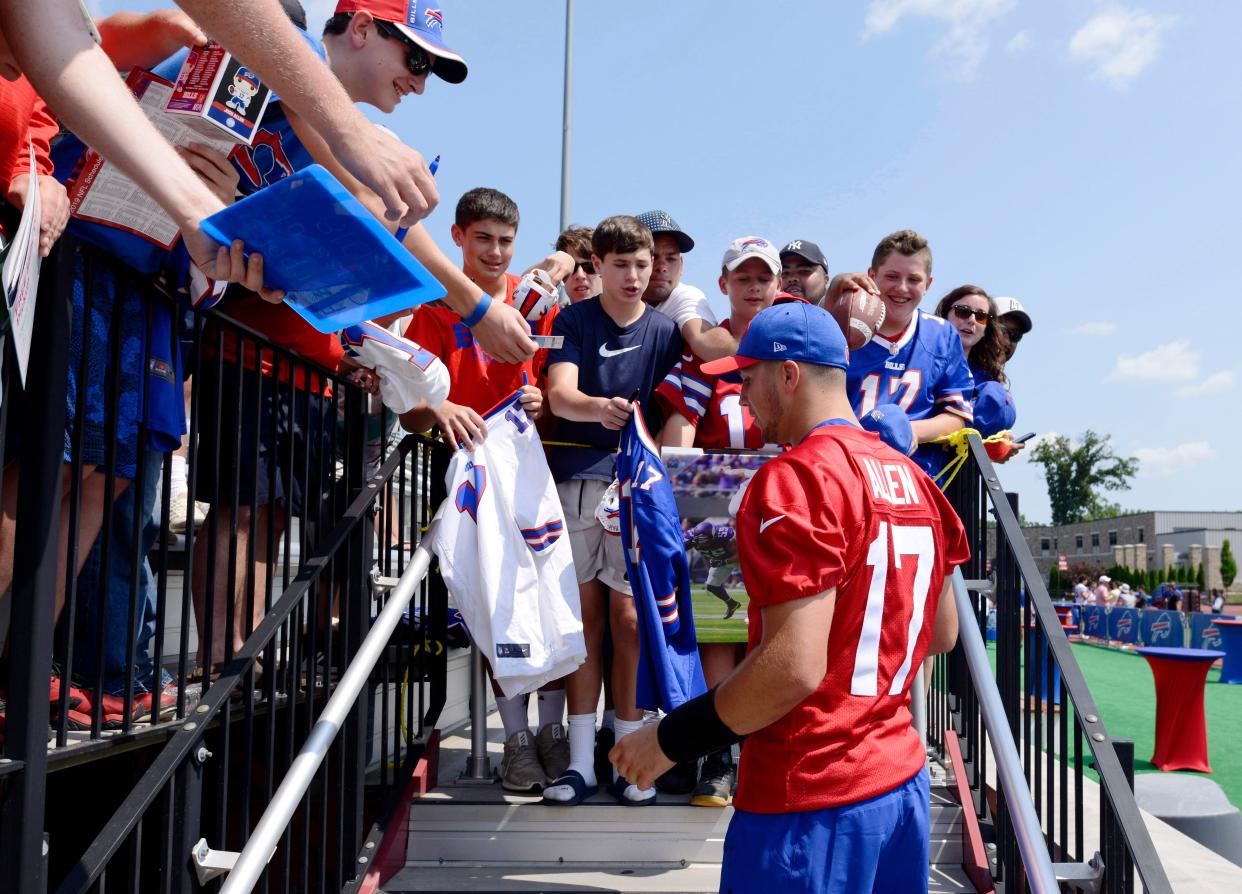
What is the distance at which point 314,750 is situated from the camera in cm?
284

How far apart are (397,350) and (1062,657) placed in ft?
7.98

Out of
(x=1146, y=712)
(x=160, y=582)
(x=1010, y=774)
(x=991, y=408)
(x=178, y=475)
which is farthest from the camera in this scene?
(x=1146, y=712)

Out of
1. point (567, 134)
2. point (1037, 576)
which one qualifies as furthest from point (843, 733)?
point (567, 134)

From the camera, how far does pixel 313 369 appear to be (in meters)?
3.47

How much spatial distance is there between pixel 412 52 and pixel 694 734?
1.97m

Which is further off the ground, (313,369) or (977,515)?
(313,369)

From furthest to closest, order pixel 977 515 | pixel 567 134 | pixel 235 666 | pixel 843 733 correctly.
→ 1. pixel 567 134
2. pixel 977 515
3. pixel 235 666
4. pixel 843 733

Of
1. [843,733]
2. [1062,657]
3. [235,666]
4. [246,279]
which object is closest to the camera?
[246,279]

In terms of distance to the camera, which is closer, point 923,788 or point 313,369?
point 923,788

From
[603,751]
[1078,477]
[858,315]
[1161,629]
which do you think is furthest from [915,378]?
[1078,477]

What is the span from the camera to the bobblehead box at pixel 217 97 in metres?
2.31

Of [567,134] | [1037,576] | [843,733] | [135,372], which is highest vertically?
[567,134]

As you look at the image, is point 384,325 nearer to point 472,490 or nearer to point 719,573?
point 472,490

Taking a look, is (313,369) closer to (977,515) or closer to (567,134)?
(977,515)
